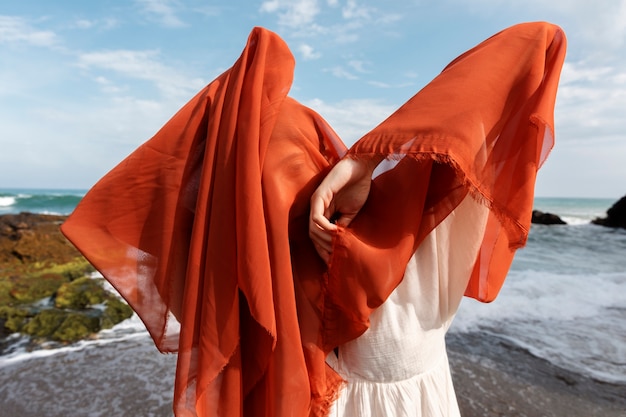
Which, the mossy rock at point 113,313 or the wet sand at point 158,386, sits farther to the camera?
the mossy rock at point 113,313

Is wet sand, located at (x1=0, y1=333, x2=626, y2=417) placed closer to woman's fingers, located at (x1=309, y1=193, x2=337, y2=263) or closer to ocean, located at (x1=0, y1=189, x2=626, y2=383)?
ocean, located at (x1=0, y1=189, x2=626, y2=383)

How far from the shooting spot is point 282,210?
3.84 ft

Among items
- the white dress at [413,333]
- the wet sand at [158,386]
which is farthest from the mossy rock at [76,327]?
the white dress at [413,333]

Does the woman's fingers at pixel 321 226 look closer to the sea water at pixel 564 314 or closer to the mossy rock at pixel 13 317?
the sea water at pixel 564 314

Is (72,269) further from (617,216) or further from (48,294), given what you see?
(617,216)

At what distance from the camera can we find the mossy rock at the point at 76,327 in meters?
5.31

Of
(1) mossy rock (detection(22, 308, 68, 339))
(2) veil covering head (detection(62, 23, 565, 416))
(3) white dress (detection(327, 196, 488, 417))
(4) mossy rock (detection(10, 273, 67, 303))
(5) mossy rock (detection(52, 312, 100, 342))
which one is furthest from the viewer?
(4) mossy rock (detection(10, 273, 67, 303))

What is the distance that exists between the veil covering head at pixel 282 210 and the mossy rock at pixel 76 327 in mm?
4784

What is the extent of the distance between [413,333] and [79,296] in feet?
22.7

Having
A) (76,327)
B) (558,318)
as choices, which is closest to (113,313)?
(76,327)

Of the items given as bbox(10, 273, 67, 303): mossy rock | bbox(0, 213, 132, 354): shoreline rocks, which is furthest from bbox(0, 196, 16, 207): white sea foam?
bbox(10, 273, 67, 303): mossy rock

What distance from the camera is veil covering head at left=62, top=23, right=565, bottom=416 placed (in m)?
1.06

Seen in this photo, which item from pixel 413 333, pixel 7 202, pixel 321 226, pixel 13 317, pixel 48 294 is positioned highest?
pixel 321 226

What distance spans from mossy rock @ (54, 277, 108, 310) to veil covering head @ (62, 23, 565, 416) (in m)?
6.08
